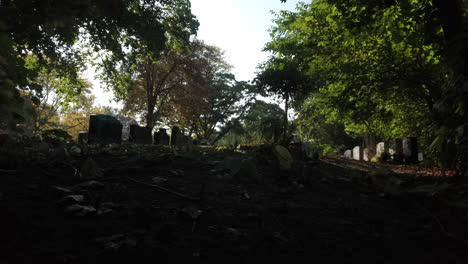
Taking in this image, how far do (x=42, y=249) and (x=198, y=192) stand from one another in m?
1.38

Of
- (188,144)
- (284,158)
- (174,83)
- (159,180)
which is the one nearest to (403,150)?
(188,144)

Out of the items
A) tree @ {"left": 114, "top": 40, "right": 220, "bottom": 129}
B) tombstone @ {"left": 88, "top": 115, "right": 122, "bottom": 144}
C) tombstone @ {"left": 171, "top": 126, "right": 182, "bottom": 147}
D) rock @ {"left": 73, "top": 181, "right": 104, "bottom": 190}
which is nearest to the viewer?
rock @ {"left": 73, "top": 181, "right": 104, "bottom": 190}

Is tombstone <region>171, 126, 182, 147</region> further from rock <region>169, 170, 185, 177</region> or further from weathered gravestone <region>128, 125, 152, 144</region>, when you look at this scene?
rock <region>169, 170, 185, 177</region>

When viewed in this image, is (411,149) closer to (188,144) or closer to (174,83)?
(188,144)

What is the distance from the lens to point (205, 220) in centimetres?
189

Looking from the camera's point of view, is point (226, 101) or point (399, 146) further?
point (226, 101)

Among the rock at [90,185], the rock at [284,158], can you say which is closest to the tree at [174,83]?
the rock at [284,158]

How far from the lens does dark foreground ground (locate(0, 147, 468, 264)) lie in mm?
1376

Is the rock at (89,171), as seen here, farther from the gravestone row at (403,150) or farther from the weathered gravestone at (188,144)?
the gravestone row at (403,150)

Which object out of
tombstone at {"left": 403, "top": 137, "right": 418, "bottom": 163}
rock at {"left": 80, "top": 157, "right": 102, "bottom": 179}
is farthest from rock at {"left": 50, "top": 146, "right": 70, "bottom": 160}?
tombstone at {"left": 403, "top": 137, "right": 418, "bottom": 163}

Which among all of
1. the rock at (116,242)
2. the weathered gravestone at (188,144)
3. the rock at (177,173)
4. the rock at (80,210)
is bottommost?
the rock at (116,242)

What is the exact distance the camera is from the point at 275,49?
62.6ft

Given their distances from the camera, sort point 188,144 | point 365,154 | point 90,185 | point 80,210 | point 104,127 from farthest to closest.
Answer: point 365,154 < point 104,127 < point 188,144 < point 90,185 < point 80,210

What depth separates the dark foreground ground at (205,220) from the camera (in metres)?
1.38
